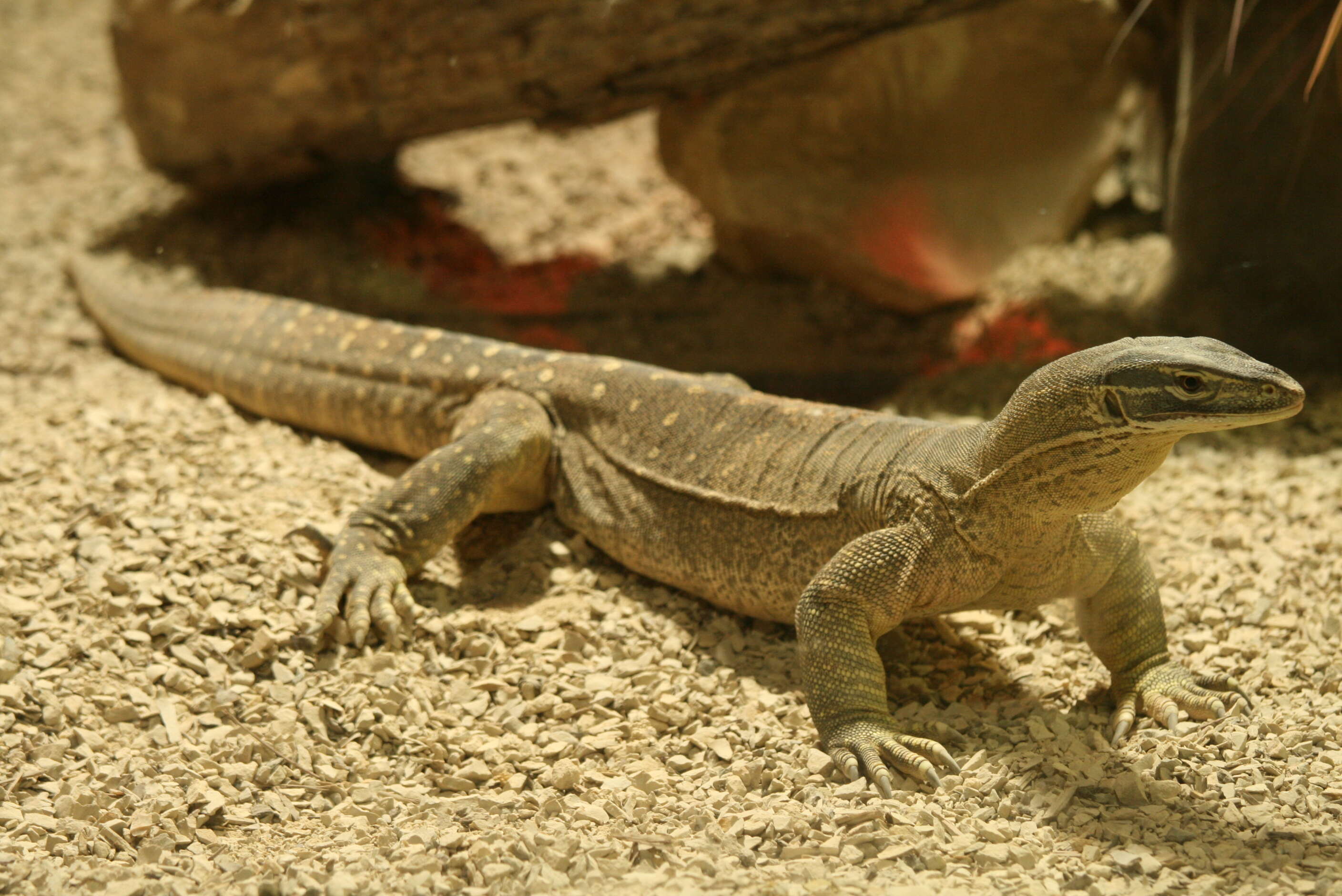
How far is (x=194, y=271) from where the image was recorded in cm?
859

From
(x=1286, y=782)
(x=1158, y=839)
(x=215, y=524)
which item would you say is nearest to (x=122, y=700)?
(x=215, y=524)

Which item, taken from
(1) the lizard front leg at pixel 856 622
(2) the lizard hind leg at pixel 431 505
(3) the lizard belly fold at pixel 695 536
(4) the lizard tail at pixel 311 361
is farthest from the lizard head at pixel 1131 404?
(4) the lizard tail at pixel 311 361

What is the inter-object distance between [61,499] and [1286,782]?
18.0ft

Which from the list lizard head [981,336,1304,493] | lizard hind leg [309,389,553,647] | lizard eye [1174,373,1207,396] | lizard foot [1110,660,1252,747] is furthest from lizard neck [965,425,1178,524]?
lizard hind leg [309,389,553,647]

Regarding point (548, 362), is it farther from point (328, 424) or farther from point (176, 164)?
point (176, 164)

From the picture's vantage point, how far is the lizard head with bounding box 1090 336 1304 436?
3451mm

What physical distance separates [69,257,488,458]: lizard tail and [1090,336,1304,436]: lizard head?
135 inches

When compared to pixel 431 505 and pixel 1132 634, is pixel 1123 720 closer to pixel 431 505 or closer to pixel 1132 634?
pixel 1132 634

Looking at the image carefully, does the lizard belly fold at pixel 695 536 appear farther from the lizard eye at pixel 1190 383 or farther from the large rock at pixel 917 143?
the large rock at pixel 917 143

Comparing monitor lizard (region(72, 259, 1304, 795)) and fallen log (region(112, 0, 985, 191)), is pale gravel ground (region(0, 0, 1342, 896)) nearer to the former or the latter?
monitor lizard (region(72, 259, 1304, 795))

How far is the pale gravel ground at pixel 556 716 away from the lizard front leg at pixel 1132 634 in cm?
16

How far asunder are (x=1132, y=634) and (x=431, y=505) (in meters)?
3.25

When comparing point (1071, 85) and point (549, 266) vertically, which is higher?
point (1071, 85)

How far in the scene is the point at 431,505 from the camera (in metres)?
5.30
